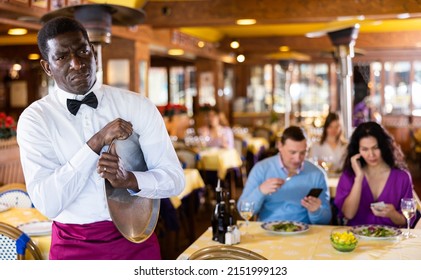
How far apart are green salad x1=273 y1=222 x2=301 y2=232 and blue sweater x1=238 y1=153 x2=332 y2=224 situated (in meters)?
0.33

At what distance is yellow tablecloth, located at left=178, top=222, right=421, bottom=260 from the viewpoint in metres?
2.47

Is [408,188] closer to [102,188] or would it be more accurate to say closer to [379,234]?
[379,234]

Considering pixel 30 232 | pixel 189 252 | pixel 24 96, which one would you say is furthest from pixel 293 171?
pixel 24 96

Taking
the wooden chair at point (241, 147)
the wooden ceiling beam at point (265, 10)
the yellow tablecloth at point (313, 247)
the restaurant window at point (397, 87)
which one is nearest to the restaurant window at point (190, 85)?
the restaurant window at point (397, 87)

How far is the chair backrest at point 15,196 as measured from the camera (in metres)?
3.76

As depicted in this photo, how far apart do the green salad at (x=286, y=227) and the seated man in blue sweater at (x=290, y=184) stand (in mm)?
314

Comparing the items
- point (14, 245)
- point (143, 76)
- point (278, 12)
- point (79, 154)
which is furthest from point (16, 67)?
point (79, 154)

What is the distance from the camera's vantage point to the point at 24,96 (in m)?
12.4

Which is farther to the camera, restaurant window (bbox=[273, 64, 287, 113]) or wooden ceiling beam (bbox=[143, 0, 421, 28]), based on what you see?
restaurant window (bbox=[273, 64, 287, 113])

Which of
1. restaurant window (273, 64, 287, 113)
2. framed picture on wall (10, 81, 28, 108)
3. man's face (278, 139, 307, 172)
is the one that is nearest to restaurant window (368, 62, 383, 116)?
restaurant window (273, 64, 287, 113)

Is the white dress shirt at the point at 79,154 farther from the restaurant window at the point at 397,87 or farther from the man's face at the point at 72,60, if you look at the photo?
the restaurant window at the point at 397,87

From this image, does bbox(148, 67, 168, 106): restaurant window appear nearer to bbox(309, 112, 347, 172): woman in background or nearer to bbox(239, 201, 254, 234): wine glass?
bbox(309, 112, 347, 172): woman in background

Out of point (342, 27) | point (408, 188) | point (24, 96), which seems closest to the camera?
point (408, 188)

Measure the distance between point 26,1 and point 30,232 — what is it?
2273mm
